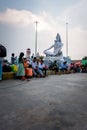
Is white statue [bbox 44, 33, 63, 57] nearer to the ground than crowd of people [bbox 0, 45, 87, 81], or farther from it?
farther from it

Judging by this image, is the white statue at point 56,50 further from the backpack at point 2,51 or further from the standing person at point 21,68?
the backpack at point 2,51

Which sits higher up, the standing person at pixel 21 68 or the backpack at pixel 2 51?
the backpack at pixel 2 51

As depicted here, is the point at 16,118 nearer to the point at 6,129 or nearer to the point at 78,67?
the point at 6,129

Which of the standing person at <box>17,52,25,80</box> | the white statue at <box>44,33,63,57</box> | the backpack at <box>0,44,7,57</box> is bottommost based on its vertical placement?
the standing person at <box>17,52,25,80</box>

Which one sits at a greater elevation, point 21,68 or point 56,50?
point 56,50

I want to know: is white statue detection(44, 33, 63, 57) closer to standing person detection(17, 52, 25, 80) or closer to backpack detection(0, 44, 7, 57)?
standing person detection(17, 52, 25, 80)

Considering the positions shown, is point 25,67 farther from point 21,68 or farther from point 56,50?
point 56,50

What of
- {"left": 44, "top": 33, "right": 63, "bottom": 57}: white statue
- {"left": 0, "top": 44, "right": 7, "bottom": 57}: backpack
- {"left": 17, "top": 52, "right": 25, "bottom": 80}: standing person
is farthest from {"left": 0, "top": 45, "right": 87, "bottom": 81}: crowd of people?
{"left": 44, "top": 33, "right": 63, "bottom": 57}: white statue

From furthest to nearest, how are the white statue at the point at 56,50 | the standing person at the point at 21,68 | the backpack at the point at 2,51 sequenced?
the white statue at the point at 56,50 < the standing person at the point at 21,68 < the backpack at the point at 2,51

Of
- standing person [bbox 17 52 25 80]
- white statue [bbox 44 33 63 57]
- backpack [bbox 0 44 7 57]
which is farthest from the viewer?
white statue [bbox 44 33 63 57]

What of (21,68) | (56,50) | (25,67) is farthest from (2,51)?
(56,50)

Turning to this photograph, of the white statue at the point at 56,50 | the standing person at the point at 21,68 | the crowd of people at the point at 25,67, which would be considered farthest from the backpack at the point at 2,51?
the white statue at the point at 56,50

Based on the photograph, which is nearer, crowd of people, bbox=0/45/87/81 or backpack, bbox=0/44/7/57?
backpack, bbox=0/44/7/57

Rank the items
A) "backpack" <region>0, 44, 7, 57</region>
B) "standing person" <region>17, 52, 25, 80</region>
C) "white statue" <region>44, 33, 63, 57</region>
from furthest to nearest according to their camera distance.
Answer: "white statue" <region>44, 33, 63, 57</region> < "standing person" <region>17, 52, 25, 80</region> < "backpack" <region>0, 44, 7, 57</region>
